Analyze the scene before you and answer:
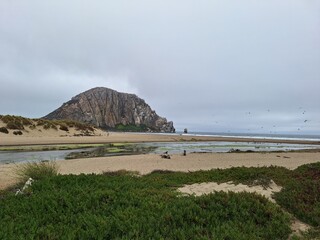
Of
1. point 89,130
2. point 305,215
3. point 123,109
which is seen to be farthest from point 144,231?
point 123,109

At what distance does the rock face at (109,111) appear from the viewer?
130m

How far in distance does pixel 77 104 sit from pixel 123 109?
2669cm

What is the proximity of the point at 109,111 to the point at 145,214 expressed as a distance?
13931 centimetres

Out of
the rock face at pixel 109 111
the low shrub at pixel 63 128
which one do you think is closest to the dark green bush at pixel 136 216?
the low shrub at pixel 63 128

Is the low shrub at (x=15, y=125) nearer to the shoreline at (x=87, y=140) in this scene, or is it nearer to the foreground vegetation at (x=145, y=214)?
the shoreline at (x=87, y=140)

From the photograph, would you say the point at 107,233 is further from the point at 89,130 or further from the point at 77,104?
the point at 77,104

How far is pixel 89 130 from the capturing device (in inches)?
2466

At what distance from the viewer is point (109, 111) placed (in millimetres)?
143125

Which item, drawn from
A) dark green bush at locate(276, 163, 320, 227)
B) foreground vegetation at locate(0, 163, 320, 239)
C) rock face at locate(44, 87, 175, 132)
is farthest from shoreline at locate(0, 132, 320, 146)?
rock face at locate(44, 87, 175, 132)

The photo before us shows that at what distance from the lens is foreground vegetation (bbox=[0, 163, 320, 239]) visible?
559cm

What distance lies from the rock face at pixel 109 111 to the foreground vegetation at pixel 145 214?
123m

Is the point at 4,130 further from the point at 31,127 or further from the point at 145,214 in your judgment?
the point at 145,214

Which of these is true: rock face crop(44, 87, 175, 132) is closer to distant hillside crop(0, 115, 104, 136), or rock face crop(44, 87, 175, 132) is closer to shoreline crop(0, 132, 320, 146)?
distant hillside crop(0, 115, 104, 136)

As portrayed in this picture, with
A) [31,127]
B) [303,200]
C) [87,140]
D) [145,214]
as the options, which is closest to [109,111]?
[31,127]
